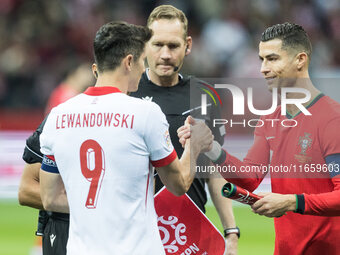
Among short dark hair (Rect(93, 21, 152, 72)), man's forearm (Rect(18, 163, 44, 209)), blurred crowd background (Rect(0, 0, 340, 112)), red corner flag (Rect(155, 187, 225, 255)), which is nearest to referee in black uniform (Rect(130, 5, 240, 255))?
red corner flag (Rect(155, 187, 225, 255))

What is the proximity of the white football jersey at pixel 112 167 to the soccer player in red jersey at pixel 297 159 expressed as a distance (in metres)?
0.73

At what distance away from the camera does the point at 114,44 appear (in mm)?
3748

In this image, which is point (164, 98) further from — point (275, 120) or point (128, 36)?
point (128, 36)

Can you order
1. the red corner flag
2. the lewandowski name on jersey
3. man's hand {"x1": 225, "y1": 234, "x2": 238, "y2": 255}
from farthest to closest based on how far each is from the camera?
man's hand {"x1": 225, "y1": 234, "x2": 238, "y2": 255}, the red corner flag, the lewandowski name on jersey

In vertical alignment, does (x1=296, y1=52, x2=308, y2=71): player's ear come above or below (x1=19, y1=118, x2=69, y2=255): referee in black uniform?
above

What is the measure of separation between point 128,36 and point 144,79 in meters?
1.30

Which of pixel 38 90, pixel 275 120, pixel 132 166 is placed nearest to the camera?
pixel 132 166

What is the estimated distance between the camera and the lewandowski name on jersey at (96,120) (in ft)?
Answer: 11.8

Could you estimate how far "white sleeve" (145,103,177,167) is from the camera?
11.8 feet

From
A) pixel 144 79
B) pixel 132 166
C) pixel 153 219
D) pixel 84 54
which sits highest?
pixel 84 54

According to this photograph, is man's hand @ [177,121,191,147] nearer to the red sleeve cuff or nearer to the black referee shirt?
the black referee shirt

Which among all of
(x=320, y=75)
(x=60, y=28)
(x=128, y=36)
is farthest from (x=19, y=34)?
(x=128, y=36)

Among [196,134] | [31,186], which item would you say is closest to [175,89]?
[196,134]

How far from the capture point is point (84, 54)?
14922 millimetres
